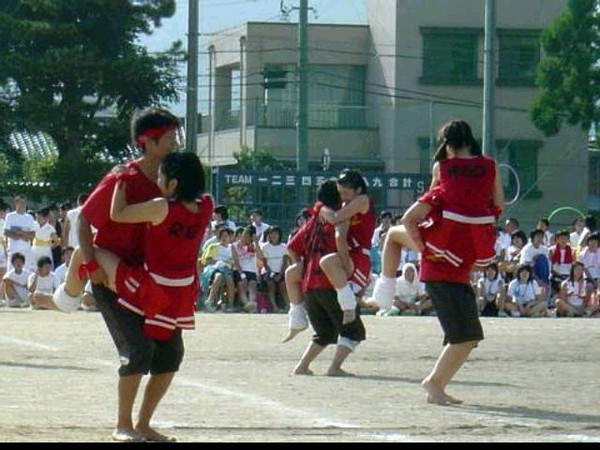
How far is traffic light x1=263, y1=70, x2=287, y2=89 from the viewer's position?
55.4 m

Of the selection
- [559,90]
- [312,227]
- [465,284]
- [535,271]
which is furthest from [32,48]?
[465,284]

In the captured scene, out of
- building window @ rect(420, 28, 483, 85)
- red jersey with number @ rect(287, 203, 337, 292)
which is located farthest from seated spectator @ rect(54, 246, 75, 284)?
building window @ rect(420, 28, 483, 85)

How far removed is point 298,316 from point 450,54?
136 ft

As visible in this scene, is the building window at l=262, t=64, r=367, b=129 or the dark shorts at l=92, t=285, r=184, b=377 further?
the building window at l=262, t=64, r=367, b=129

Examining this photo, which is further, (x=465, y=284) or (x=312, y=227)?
(x=312, y=227)

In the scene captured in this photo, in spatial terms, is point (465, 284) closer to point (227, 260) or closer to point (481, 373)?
point (481, 373)

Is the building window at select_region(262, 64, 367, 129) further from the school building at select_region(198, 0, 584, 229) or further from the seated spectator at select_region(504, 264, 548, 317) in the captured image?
the seated spectator at select_region(504, 264, 548, 317)

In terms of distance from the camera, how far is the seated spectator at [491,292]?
91.5 ft

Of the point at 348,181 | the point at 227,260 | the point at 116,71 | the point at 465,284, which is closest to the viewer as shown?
the point at 465,284

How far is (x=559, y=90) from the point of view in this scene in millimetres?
48094

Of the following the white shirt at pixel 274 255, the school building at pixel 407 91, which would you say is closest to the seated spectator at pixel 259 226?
the white shirt at pixel 274 255

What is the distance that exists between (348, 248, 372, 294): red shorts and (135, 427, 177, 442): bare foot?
15.4ft

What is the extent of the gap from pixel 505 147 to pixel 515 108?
59.4 inches

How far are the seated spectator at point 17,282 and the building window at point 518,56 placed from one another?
30.8 m
